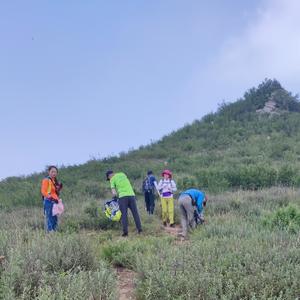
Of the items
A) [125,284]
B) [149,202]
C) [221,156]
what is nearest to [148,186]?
[149,202]

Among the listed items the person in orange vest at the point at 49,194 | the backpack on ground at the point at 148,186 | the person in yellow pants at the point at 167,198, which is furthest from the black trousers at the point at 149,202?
the person in orange vest at the point at 49,194

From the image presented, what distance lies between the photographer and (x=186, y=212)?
9.91m

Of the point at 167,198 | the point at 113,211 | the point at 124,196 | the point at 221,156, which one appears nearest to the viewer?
the point at 124,196

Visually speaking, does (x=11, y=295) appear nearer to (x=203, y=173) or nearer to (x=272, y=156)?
(x=203, y=173)

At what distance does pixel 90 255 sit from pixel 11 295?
6.17 feet

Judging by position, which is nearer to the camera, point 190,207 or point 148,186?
point 190,207

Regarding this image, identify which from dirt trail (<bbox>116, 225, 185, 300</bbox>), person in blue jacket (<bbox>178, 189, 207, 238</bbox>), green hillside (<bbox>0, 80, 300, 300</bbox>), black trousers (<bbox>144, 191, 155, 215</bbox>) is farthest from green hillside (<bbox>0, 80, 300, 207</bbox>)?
dirt trail (<bbox>116, 225, 185, 300</bbox>)

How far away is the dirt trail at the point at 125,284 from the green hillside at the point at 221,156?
10776mm

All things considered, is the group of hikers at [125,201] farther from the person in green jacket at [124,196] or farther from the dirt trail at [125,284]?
the dirt trail at [125,284]

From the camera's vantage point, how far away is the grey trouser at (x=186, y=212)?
977cm

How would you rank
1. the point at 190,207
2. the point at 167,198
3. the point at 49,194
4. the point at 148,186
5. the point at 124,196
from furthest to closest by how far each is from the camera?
the point at 148,186 → the point at 167,198 → the point at 124,196 → the point at 190,207 → the point at 49,194

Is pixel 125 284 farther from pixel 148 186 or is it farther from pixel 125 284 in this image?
pixel 148 186

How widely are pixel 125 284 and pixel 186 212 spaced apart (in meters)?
4.44

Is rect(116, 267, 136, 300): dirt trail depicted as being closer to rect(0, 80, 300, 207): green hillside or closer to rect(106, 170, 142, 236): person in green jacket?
rect(106, 170, 142, 236): person in green jacket
